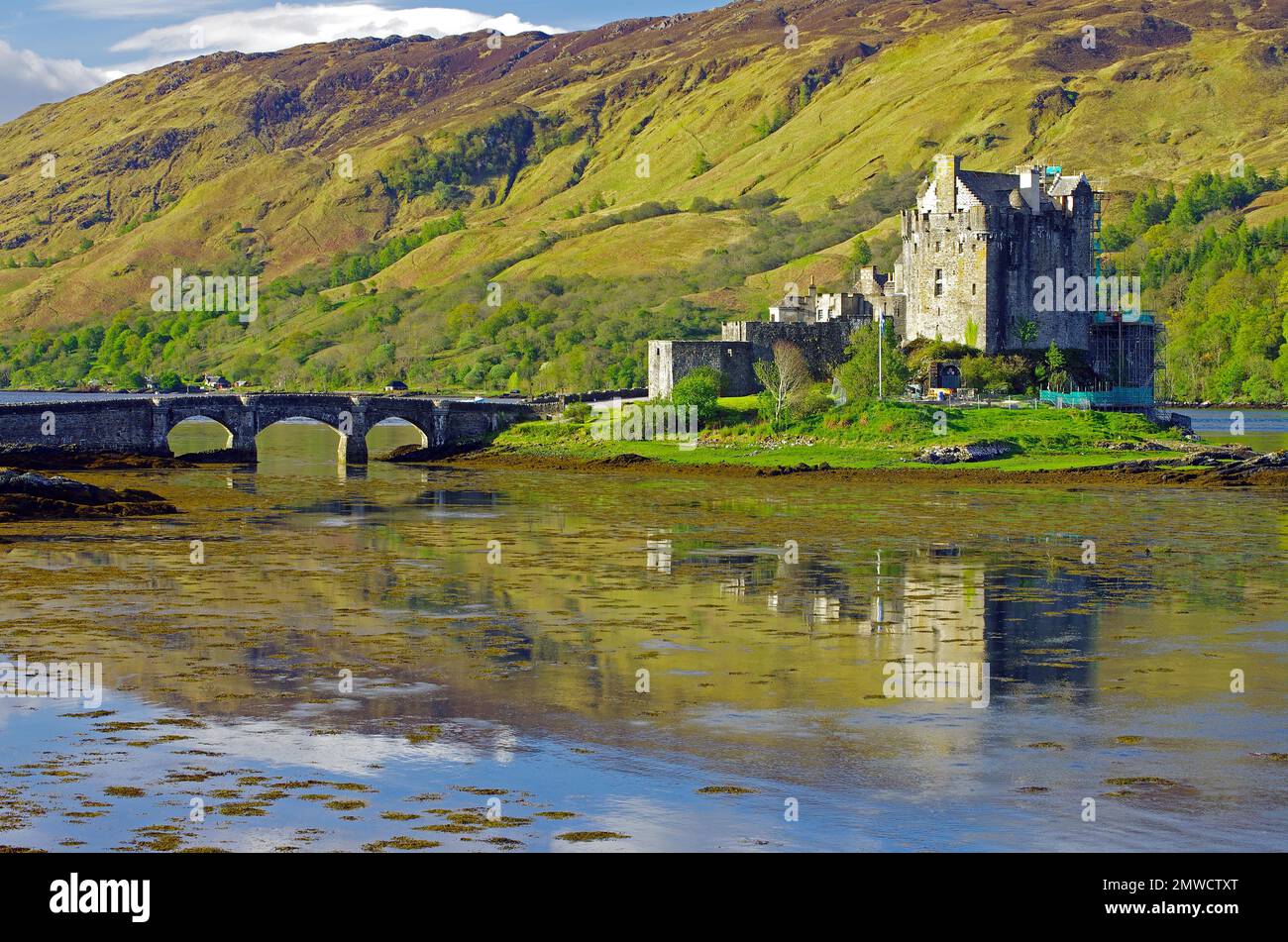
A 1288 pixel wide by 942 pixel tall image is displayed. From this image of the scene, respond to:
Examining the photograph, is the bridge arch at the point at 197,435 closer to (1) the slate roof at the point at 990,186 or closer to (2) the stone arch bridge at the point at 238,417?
(2) the stone arch bridge at the point at 238,417

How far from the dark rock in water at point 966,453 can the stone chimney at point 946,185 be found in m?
17.7

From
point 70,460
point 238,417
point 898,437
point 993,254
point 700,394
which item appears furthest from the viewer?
point 238,417

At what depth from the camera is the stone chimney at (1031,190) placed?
94.6m

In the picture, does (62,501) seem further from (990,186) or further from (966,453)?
(990,186)

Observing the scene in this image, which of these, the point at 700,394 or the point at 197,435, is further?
the point at 197,435

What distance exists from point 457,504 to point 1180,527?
93.5 feet

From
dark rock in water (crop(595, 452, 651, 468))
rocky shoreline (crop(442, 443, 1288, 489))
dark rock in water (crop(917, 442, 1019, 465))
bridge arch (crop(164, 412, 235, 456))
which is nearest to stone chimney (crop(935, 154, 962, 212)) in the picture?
dark rock in water (crop(917, 442, 1019, 465))

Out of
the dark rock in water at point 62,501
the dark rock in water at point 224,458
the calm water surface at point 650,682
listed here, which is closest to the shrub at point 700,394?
the dark rock in water at point 224,458

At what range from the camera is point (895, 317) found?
98.4 meters

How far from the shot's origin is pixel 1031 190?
95.2m

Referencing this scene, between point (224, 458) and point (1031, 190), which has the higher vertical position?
point (1031, 190)

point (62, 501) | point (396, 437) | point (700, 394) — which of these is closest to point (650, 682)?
point (62, 501)

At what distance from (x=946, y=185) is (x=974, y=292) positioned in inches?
239

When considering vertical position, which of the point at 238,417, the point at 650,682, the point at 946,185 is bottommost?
the point at 650,682
